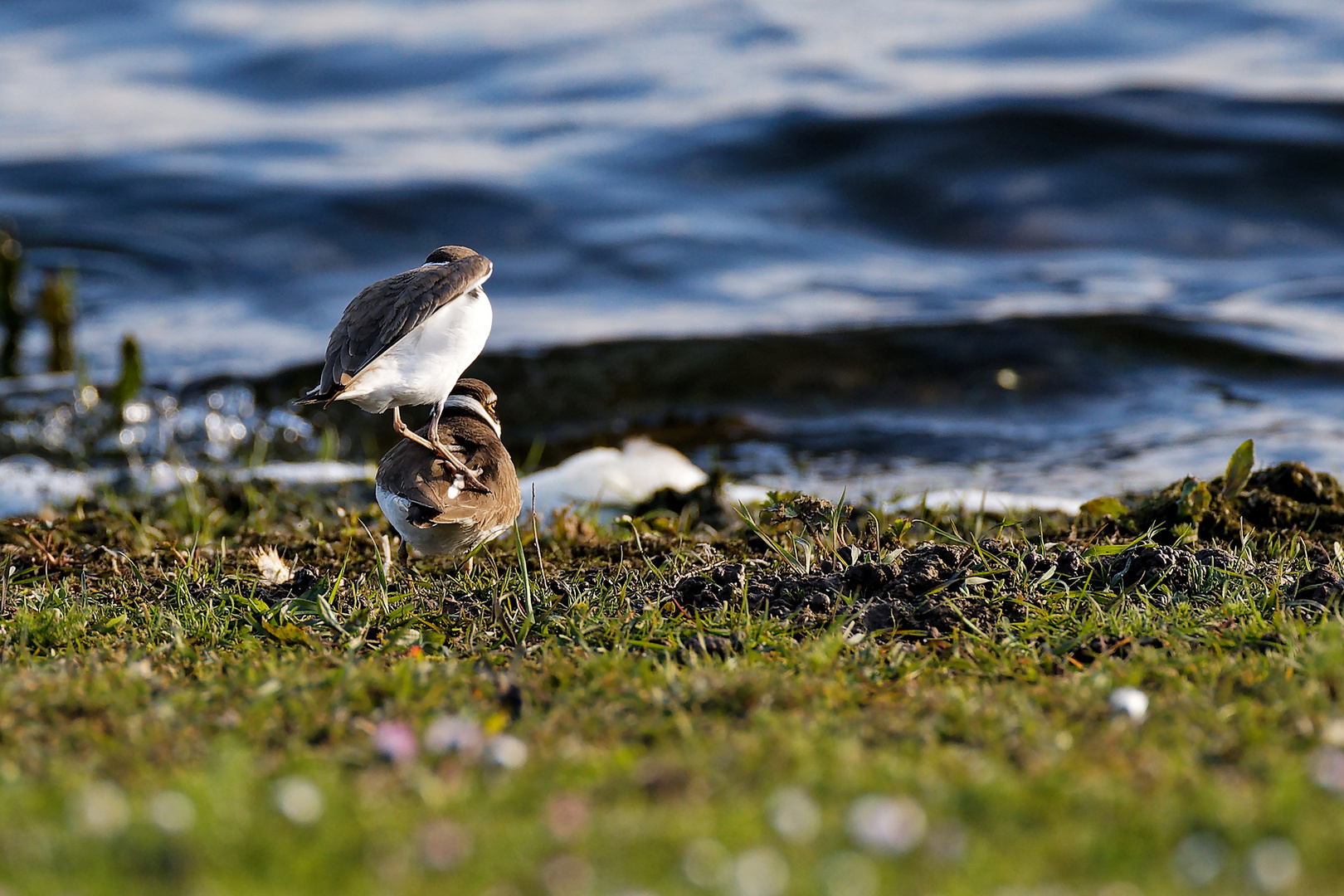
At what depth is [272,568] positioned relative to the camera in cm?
393

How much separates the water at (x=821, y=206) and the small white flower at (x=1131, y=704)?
4038 millimetres

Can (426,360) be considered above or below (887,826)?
above

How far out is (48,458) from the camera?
7.47m

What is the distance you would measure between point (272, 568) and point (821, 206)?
11013 mm

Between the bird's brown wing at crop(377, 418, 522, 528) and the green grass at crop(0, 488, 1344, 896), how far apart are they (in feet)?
0.80

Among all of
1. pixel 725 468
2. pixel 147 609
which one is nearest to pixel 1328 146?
pixel 725 468

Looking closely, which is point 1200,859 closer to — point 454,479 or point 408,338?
point 408,338

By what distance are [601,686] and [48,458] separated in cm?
600

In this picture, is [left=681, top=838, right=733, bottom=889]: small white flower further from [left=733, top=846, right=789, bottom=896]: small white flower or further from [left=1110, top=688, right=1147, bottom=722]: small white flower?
[left=1110, top=688, right=1147, bottom=722]: small white flower

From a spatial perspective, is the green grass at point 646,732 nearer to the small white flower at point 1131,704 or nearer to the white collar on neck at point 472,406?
the small white flower at point 1131,704

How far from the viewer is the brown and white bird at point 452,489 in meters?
3.38

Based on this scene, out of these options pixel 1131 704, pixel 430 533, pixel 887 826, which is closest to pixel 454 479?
pixel 430 533

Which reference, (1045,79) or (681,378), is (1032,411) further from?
(1045,79)


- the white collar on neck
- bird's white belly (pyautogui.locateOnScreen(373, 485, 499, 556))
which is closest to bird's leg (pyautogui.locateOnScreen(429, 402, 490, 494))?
bird's white belly (pyautogui.locateOnScreen(373, 485, 499, 556))
